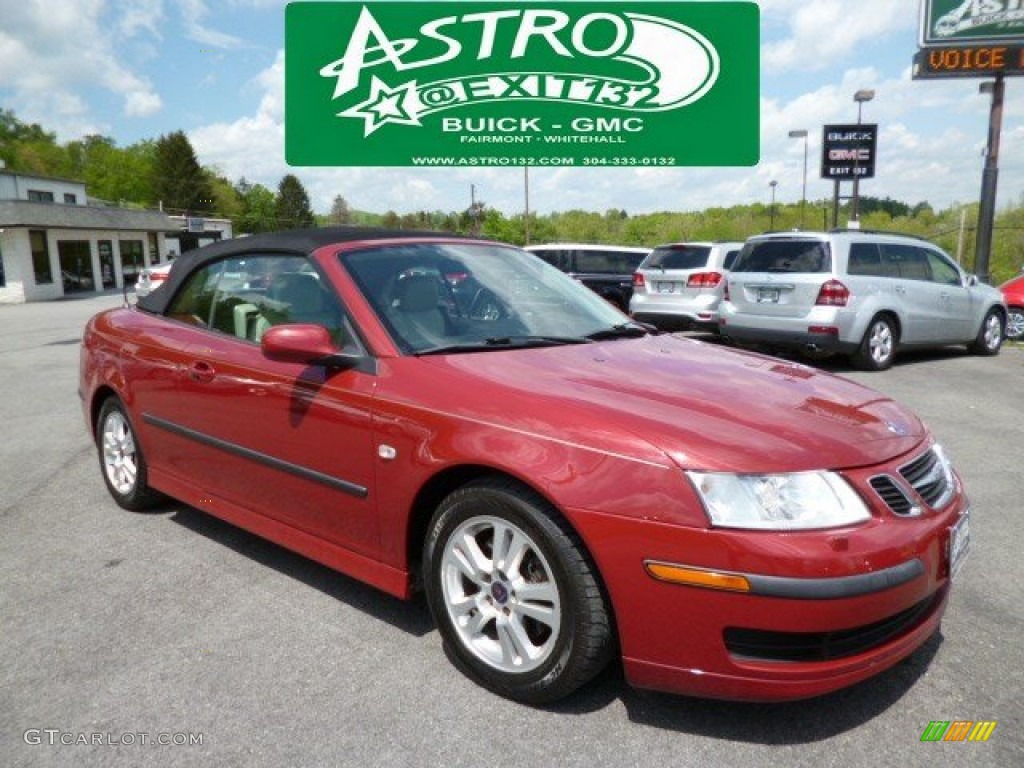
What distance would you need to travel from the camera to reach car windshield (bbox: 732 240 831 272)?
946cm

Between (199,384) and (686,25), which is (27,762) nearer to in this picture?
(199,384)

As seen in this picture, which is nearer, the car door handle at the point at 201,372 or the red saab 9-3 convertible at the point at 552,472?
the red saab 9-3 convertible at the point at 552,472

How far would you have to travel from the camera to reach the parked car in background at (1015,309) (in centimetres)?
1316

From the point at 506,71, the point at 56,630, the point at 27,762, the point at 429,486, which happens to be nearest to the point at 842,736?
the point at 429,486

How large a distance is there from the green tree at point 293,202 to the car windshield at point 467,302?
103 meters

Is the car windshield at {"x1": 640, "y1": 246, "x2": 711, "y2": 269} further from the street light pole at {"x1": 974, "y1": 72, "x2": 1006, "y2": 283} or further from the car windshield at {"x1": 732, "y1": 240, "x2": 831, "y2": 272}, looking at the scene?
the street light pole at {"x1": 974, "y1": 72, "x2": 1006, "y2": 283}

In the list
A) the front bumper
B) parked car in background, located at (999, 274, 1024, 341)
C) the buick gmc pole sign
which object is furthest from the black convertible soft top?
the buick gmc pole sign

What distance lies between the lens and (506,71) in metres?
18.2

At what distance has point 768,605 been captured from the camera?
6.84 ft

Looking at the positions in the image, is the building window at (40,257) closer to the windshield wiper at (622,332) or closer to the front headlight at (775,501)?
the windshield wiper at (622,332)

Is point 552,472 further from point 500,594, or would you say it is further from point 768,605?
point 768,605

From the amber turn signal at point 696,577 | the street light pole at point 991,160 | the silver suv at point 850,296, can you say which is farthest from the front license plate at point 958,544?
the street light pole at point 991,160

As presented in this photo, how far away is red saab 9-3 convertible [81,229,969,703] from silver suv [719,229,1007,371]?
6397 millimetres

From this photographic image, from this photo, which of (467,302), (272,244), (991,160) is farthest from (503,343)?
(991,160)
